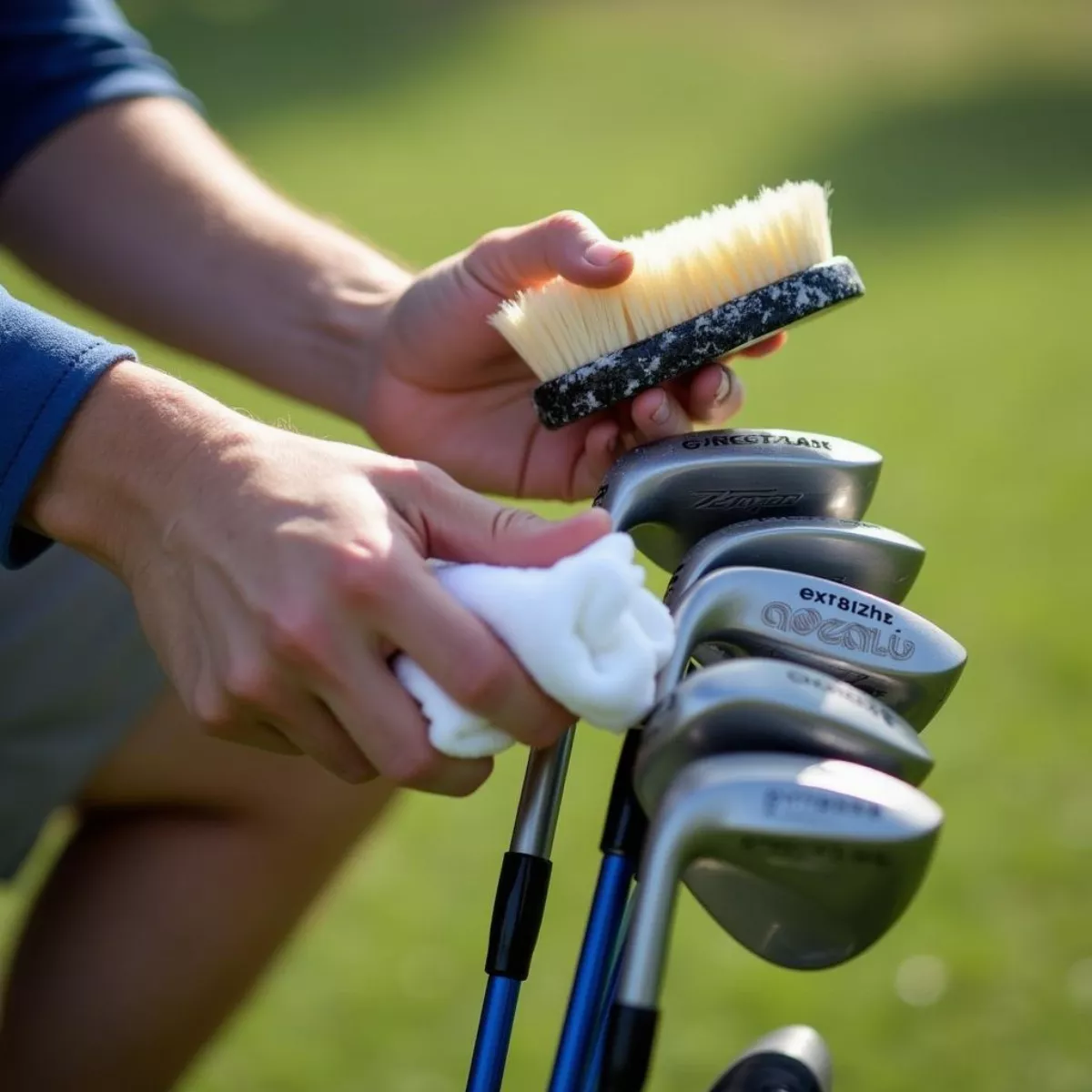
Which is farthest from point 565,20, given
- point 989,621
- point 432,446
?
point 432,446

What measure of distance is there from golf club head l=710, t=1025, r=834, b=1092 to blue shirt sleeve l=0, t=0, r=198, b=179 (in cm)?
107

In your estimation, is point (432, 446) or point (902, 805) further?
point (432, 446)

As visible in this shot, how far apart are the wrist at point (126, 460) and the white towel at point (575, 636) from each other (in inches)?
7.3

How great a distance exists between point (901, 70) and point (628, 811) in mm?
7882

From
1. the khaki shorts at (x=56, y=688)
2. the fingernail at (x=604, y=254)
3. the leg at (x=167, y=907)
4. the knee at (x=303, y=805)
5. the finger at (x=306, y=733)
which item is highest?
the fingernail at (x=604, y=254)

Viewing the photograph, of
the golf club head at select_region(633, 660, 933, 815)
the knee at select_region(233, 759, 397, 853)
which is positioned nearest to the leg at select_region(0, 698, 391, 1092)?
the knee at select_region(233, 759, 397, 853)

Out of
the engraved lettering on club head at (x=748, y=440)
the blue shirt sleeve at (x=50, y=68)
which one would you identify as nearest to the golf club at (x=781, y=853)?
the engraved lettering on club head at (x=748, y=440)

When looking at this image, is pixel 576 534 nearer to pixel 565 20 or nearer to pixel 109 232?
pixel 109 232

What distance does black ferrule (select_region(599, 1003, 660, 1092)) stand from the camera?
2.63ft

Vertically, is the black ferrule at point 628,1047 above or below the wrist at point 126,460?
below

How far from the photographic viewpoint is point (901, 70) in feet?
26.9

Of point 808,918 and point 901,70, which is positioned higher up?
point 808,918

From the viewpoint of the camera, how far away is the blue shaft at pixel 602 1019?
3.02ft

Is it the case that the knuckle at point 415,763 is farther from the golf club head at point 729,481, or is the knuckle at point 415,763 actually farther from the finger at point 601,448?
the finger at point 601,448
